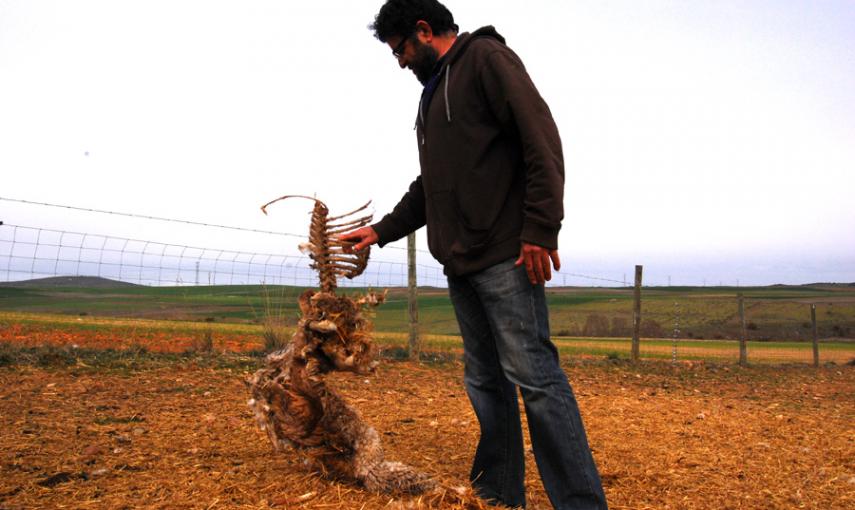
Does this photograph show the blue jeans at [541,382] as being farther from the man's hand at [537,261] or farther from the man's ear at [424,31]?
the man's ear at [424,31]

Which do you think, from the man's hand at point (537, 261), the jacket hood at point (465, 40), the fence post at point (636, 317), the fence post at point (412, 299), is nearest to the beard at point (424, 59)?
the jacket hood at point (465, 40)

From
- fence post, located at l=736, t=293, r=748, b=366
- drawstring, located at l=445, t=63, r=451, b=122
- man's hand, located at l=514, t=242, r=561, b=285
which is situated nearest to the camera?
man's hand, located at l=514, t=242, r=561, b=285

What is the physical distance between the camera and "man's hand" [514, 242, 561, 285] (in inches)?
97.2

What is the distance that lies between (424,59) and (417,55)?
0.03 m

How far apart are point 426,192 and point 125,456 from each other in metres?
2.33

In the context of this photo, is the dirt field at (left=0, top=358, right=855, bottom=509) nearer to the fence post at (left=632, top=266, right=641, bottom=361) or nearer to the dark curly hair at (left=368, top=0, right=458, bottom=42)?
the dark curly hair at (left=368, top=0, right=458, bottom=42)

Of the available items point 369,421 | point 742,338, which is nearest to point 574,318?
point 742,338

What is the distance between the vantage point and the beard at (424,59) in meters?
2.89

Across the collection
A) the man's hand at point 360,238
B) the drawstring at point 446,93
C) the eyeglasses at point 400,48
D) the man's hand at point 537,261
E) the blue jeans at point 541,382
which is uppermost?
the eyeglasses at point 400,48

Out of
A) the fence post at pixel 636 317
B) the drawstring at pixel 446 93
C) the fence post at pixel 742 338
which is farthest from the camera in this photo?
the fence post at pixel 742 338

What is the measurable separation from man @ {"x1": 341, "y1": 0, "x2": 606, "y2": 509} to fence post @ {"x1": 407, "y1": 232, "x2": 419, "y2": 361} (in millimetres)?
7214

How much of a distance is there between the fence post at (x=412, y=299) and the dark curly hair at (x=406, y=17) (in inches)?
284

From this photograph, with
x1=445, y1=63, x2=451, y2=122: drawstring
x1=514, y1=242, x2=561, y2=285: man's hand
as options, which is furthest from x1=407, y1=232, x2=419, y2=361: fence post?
x1=514, y1=242, x2=561, y2=285: man's hand

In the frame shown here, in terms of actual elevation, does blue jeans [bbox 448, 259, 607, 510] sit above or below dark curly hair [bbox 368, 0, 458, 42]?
below
